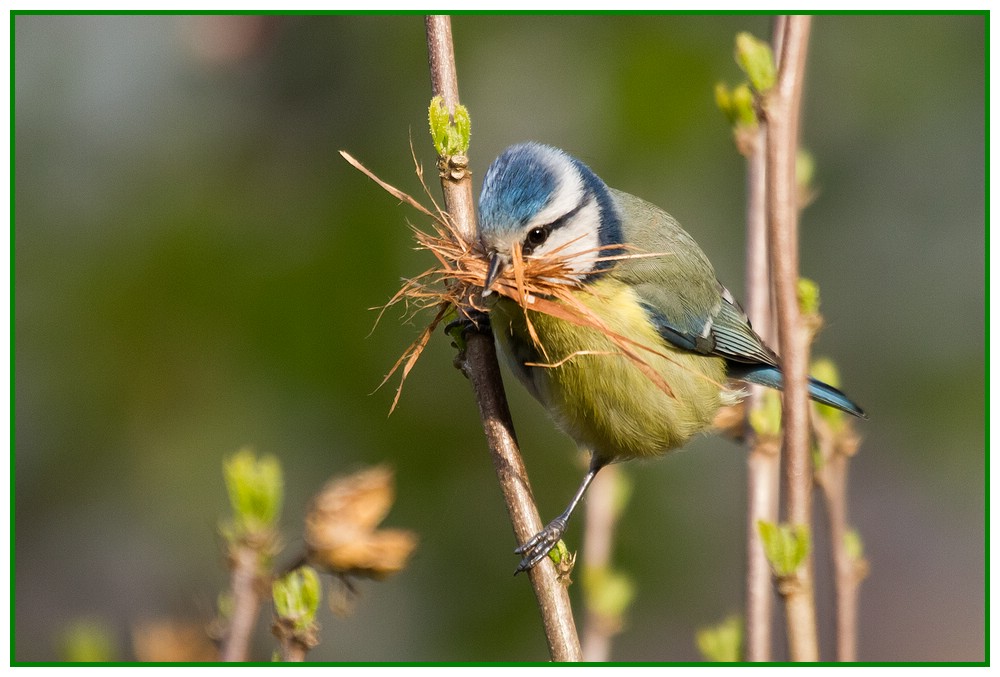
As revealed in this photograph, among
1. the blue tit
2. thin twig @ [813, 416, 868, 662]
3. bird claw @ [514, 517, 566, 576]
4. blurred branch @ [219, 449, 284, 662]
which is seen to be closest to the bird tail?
the blue tit

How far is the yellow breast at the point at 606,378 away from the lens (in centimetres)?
231

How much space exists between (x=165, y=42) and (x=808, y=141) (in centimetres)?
262

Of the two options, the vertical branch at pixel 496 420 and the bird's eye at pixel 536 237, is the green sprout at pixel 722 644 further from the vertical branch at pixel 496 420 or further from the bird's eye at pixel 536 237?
the bird's eye at pixel 536 237

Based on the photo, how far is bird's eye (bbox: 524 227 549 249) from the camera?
84.1 inches

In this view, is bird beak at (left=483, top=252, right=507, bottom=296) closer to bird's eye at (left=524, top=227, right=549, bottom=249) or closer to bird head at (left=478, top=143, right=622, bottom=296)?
bird head at (left=478, top=143, right=622, bottom=296)

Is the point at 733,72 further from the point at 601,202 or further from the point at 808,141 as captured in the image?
the point at 601,202

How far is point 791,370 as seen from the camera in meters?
1.35

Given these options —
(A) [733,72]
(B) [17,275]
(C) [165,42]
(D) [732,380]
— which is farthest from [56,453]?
(A) [733,72]

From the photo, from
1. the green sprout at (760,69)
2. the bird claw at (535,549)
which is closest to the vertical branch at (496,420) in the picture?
the bird claw at (535,549)

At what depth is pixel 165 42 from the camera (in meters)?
3.61

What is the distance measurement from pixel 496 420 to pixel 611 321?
594 mm

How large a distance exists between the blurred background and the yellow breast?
0.89m

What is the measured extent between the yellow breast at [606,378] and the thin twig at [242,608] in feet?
3.94

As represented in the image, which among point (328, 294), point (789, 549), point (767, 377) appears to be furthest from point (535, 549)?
point (328, 294)
